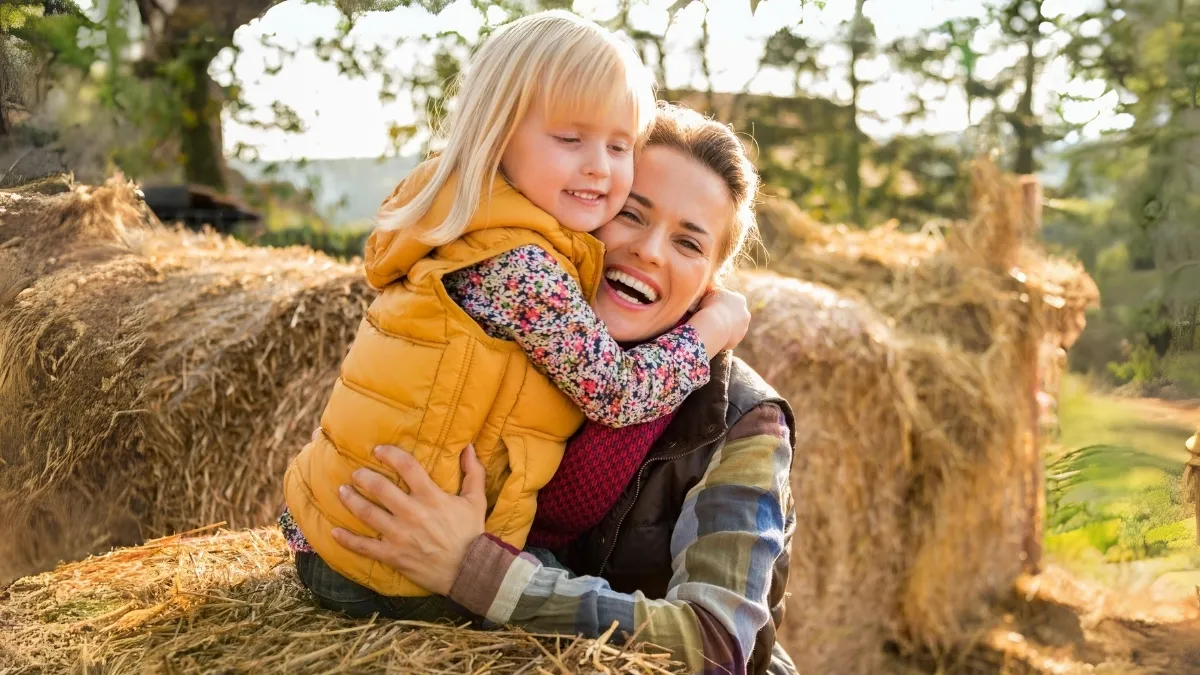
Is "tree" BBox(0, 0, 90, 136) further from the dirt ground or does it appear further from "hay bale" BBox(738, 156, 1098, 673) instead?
the dirt ground

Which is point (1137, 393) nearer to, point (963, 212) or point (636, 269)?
point (636, 269)

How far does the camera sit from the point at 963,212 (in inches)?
393

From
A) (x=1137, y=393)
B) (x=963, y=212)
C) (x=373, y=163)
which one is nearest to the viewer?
(x=1137, y=393)

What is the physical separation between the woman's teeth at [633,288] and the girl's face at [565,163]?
5.3 inches

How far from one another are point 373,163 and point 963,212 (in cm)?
614

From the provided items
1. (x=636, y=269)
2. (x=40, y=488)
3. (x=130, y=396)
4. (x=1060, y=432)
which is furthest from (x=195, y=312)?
(x=1060, y=432)

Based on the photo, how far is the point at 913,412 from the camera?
427 cm

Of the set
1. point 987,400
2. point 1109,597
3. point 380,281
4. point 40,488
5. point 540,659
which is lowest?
point 1109,597

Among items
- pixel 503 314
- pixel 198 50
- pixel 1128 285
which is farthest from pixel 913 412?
pixel 198 50

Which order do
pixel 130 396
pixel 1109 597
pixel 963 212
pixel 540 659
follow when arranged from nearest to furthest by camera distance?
pixel 540 659, pixel 130 396, pixel 1109 597, pixel 963 212

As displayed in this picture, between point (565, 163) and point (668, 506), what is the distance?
722 millimetres

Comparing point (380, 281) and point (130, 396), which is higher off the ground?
point (380, 281)

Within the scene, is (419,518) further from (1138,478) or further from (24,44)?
(1138,478)

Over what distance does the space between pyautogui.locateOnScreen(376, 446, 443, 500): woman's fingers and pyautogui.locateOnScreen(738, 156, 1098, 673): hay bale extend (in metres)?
2.29
